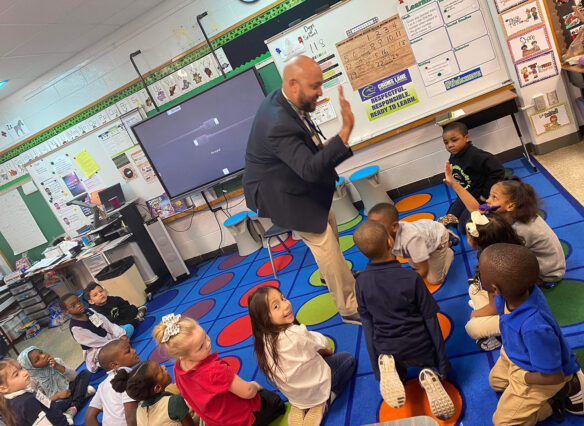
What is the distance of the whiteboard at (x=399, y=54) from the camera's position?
10.2 feet

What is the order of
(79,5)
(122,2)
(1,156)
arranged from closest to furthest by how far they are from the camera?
(79,5) < (122,2) < (1,156)

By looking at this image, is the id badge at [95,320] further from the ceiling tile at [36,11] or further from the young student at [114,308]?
the ceiling tile at [36,11]

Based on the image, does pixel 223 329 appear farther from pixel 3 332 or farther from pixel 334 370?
pixel 3 332

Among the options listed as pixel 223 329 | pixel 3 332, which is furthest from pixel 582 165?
pixel 3 332

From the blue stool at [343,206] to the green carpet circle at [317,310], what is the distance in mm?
1220

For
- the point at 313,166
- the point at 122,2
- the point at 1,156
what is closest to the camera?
the point at 313,166

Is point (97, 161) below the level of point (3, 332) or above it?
above

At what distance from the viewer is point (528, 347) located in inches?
41.5

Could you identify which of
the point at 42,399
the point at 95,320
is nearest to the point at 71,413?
the point at 42,399

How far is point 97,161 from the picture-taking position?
4473 millimetres

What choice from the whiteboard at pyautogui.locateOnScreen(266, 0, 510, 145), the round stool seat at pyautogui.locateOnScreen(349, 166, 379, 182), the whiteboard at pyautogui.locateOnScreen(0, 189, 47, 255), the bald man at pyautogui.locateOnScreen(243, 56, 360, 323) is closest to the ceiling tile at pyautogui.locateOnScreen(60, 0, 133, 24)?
the whiteboard at pyautogui.locateOnScreen(266, 0, 510, 145)

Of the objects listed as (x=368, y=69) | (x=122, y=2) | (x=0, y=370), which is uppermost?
(x=122, y=2)

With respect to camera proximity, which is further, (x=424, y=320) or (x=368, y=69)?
(x=368, y=69)

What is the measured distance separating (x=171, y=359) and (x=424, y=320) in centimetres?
204
